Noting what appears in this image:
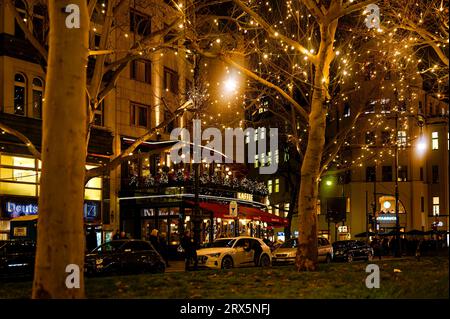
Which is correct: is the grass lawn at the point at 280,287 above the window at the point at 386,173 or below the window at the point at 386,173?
below

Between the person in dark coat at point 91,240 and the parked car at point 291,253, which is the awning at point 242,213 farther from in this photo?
the person in dark coat at point 91,240

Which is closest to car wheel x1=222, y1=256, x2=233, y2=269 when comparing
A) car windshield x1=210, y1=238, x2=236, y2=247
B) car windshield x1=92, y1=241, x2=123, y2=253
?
car windshield x1=210, y1=238, x2=236, y2=247

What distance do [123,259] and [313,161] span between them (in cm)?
1122

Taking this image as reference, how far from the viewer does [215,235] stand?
4184cm

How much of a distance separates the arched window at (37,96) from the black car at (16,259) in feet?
33.5

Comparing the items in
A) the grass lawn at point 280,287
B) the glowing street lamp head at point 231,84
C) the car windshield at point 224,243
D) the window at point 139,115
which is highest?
the window at point 139,115

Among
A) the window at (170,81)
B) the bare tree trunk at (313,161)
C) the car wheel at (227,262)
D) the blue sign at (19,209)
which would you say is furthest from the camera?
the window at (170,81)

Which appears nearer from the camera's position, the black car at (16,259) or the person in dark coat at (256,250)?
the black car at (16,259)

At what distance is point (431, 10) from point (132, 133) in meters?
23.9

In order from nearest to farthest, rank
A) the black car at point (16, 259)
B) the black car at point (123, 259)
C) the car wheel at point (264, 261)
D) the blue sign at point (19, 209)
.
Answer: the black car at point (16, 259) < the black car at point (123, 259) < the car wheel at point (264, 261) < the blue sign at point (19, 209)

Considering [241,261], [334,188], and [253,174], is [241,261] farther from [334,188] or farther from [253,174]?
[253,174]

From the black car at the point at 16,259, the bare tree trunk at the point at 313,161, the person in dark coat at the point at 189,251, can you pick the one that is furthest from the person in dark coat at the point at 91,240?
the bare tree trunk at the point at 313,161

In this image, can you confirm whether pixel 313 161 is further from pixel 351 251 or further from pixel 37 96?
pixel 351 251

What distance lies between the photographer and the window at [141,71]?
40219 mm
